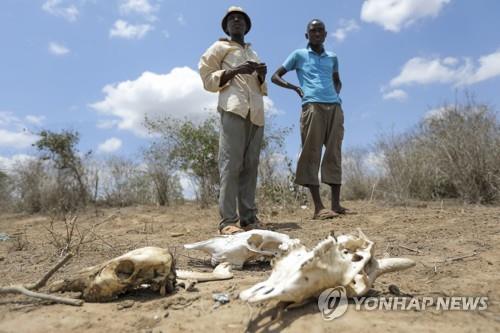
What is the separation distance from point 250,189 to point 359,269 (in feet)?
7.05

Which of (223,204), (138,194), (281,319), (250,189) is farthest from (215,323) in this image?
(138,194)

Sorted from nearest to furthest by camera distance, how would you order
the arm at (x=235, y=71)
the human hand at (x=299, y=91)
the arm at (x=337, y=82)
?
the arm at (x=235, y=71) < the human hand at (x=299, y=91) < the arm at (x=337, y=82)

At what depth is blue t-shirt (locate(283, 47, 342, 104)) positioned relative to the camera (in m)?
4.26

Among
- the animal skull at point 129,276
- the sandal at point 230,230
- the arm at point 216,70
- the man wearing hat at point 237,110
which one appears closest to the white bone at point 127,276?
the animal skull at point 129,276

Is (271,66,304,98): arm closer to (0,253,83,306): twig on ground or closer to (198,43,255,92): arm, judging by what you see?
(198,43,255,92): arm

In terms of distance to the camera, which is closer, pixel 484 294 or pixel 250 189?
pixel 484 294

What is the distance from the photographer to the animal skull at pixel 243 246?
240 cm

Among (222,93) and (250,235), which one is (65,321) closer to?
(250,235)

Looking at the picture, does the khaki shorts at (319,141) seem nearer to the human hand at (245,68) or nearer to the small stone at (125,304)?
the human hand at (245,68)

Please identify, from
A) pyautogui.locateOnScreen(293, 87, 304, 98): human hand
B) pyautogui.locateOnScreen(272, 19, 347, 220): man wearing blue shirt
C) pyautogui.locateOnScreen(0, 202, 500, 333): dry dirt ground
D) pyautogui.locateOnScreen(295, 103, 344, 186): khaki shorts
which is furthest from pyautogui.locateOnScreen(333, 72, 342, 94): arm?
pyautogui.locateOnScreen(0, 202, 500, 333): dry dirt ground

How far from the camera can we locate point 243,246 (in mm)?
2395

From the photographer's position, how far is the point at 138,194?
8.77 m

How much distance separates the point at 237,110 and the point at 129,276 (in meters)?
1.89

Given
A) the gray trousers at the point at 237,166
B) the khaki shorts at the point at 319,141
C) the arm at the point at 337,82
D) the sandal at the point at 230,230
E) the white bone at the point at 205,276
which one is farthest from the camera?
the arm at the point at 337,82
